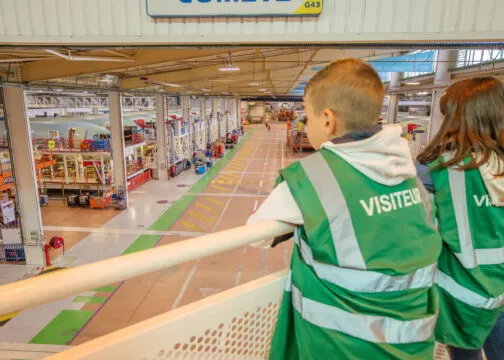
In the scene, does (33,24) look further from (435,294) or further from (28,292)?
(435,294)

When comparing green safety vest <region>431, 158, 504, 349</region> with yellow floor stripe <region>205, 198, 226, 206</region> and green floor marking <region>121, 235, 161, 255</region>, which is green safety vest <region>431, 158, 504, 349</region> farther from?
yellow floor stripe <region>205, 198, 226, 206</region>

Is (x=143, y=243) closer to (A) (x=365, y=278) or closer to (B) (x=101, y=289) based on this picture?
(B) (x=101, y=289)

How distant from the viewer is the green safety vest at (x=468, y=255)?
1.61 m

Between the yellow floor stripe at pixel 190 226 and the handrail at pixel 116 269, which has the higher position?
the handrail at pixel 116 269

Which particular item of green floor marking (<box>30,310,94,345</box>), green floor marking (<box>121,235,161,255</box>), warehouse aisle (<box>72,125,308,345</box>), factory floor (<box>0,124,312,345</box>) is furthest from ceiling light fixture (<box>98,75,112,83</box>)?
green floor marking (<box>30,310,94,345</box>)

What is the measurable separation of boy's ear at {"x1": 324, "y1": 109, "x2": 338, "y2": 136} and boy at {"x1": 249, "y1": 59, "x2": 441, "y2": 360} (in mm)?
112

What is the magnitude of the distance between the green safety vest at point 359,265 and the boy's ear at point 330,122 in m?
0.21

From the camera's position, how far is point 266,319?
5.25 feet

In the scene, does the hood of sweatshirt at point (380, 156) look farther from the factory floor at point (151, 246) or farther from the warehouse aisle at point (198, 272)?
the warehouse aisle at point (198, 272)

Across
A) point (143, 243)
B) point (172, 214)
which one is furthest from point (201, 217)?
point (143, 243)

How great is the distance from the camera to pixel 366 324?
1184 mm

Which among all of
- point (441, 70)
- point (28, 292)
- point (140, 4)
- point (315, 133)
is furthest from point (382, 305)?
point (441, 70)

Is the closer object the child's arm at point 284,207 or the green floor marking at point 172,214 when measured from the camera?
the child's arm at point 284,207

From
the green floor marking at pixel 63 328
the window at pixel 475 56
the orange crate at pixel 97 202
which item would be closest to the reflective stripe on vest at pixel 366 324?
the green floor marking at pixel 63 328
